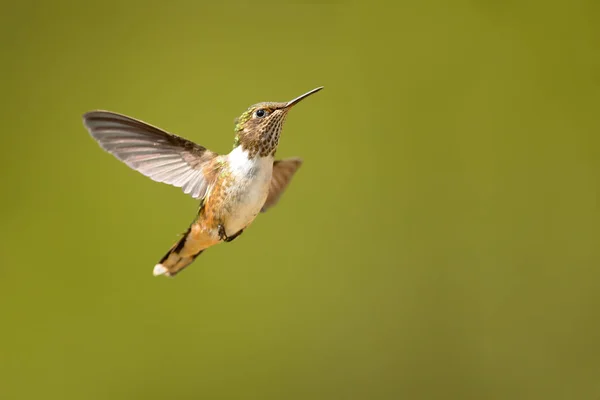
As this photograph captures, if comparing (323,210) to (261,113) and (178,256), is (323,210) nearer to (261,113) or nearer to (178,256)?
(178,256)

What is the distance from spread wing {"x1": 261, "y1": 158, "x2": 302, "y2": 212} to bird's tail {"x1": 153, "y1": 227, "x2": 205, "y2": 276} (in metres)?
0.16

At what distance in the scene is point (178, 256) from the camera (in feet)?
3.41

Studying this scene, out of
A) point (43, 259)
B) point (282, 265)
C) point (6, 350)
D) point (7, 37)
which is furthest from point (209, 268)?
Answer: point (7, 37)

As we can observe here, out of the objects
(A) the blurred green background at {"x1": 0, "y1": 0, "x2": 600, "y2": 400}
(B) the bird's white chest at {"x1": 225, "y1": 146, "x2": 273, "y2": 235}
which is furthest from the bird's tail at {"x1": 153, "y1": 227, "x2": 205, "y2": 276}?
(A) the blurred green background at {"x1": 0, "y1": 0, "x2": 600, "y2": 400}

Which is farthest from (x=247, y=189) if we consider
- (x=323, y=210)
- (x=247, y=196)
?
(x=323, y=210)

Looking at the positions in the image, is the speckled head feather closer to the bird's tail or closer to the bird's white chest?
the bird's white chest

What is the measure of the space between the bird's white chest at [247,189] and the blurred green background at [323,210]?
116 cm

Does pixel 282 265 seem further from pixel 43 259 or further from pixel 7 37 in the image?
pixel 7 37

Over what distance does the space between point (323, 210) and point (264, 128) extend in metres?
1.28

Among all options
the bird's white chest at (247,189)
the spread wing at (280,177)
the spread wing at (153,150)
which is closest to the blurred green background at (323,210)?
the spread wing at (280,177)

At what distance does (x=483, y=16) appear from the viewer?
2145mm

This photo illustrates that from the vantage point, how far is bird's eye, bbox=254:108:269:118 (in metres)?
0.83

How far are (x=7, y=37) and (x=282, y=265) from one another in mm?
1121

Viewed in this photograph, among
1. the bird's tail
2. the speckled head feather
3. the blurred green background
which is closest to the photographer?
the speckled head feather
